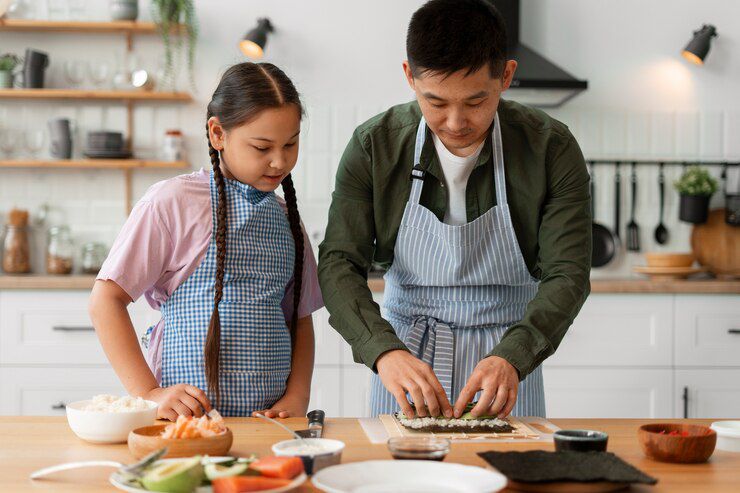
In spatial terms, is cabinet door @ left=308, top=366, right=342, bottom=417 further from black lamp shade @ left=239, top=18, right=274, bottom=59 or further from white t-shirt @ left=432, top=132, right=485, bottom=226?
white t-shirt @ left=432, top=132, right=485, bottom=226

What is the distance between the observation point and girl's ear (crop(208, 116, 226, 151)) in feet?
5.59

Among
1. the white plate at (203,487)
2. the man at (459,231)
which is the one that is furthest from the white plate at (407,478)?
the man at (459,231)

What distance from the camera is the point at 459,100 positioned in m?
1.50

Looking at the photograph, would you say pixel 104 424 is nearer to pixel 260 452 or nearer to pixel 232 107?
pixel 260 452

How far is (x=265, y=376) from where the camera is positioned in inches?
65.7

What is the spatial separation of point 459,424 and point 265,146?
623 mm

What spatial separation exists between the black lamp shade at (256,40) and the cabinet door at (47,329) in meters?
1.17

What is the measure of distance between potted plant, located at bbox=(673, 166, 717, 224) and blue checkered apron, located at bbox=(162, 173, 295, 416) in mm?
2529

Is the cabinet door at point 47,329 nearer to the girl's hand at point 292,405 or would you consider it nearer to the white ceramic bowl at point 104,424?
the girl's hand at point 292,405

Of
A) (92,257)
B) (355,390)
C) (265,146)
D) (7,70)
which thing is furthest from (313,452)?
(7,70)

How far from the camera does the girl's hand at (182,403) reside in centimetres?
145

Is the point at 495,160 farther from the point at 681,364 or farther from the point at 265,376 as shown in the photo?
the point at 681,364

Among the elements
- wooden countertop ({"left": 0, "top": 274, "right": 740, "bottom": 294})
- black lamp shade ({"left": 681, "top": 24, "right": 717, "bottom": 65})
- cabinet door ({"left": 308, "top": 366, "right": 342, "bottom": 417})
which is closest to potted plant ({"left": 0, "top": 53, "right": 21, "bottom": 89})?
wooden countertop ({"left": 0, "top": 274, "right": 740, "bottom": 294})

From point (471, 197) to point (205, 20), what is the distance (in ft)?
7.87
